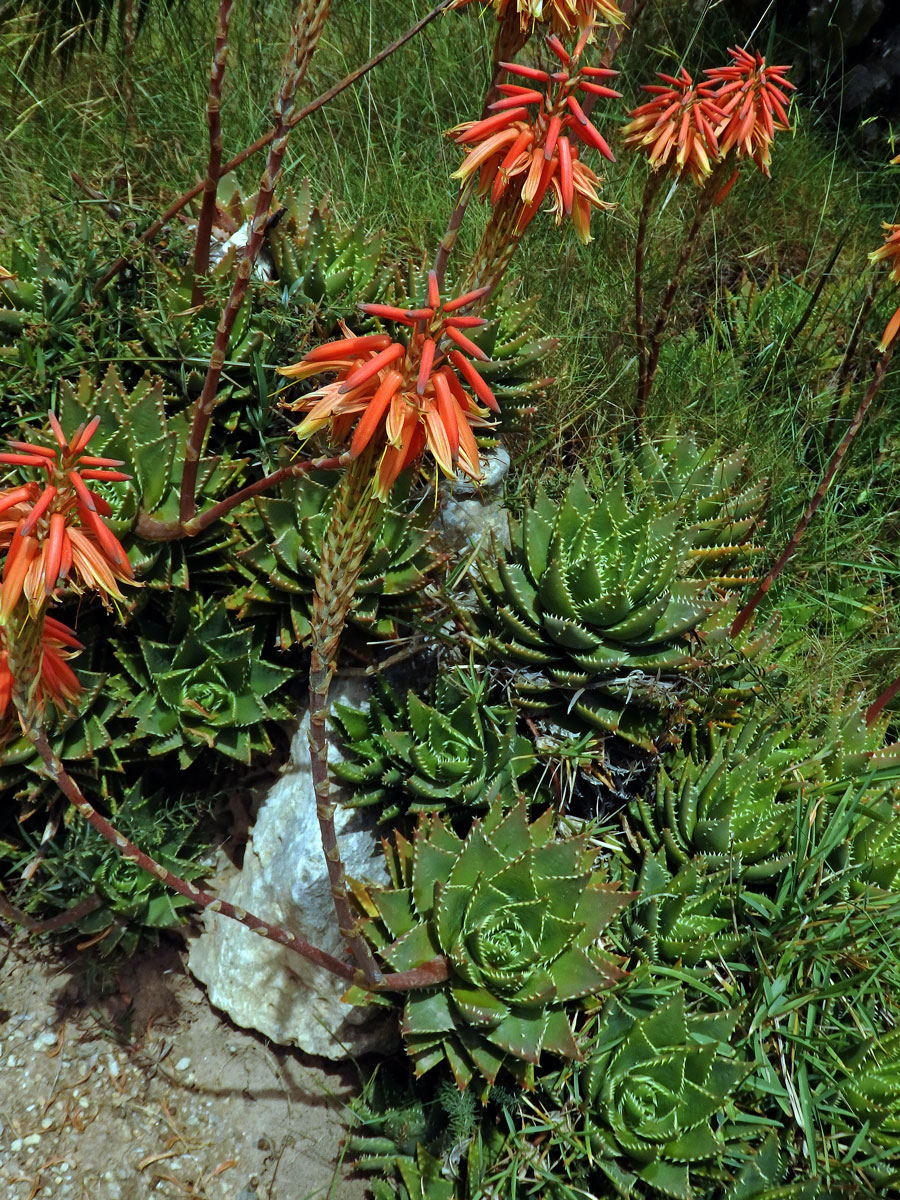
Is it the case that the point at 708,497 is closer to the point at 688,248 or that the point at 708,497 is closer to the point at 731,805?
the point at 688,248

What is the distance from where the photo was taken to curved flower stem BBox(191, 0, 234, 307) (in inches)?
59.6

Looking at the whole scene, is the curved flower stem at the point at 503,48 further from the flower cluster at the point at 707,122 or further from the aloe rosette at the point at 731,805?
the aloe rosette at the point at 731,805

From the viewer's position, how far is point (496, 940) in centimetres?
191

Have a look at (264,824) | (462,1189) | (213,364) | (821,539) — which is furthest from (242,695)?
(821,539)

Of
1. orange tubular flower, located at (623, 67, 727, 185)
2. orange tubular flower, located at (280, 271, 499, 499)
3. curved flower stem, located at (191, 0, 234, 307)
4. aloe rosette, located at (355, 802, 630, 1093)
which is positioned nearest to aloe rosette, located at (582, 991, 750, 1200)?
aloe rosette, located at (355, 802, 630, 1093)

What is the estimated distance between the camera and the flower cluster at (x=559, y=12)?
170 centimetres

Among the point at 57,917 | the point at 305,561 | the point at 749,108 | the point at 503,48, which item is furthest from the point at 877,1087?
the point at 749,108

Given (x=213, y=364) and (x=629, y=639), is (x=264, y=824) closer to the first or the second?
(x=629, y=639)

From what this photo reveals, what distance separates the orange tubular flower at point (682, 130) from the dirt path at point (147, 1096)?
2.71 meters

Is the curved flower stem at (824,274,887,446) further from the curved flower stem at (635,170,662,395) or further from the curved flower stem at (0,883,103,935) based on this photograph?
the curved flower stem at (0,883,103,935)

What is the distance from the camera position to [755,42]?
14.5 ft

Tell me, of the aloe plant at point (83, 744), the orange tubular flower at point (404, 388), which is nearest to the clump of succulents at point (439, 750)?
the aloe plant at point (83, 744)

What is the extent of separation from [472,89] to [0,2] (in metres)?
1.90

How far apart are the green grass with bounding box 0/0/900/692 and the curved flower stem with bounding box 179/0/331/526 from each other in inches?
45.1
